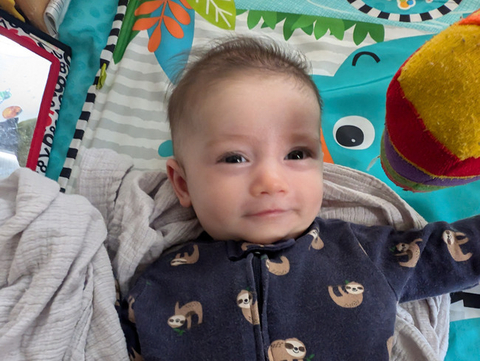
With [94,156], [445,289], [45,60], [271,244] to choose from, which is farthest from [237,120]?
→ [45,60]

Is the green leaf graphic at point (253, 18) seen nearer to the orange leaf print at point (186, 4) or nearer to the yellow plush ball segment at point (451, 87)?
the orange leaf print at point (186, 4)

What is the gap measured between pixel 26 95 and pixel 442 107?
1.09m

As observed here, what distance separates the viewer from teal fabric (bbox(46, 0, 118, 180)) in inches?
45.5

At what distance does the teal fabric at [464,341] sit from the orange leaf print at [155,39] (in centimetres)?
120

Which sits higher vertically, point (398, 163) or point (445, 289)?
point (398, 163)

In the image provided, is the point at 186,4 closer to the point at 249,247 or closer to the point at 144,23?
the point at 144,23

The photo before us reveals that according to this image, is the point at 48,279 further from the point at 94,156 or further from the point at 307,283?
the point at 307,283

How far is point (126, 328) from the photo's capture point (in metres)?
0.78

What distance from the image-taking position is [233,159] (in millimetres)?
772

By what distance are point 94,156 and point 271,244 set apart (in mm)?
512

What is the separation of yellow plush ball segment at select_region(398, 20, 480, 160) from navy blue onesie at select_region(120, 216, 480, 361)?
0.39 meters

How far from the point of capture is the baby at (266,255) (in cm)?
71

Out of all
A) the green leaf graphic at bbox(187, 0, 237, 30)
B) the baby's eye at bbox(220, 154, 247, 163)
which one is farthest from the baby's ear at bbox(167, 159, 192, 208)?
the green leaf graphic at bbox(187, 0, 237, 30)

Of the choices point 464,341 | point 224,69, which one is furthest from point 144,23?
point 464,341
